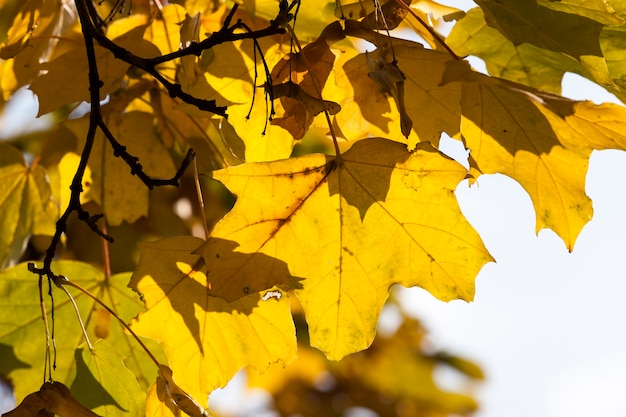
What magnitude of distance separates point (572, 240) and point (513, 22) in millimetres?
371

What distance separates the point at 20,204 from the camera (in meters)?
1.82

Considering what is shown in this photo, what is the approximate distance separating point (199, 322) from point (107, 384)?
0.18 metres

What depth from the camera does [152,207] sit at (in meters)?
3.18

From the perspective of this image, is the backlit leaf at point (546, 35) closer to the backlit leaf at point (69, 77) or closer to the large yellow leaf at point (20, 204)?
the backlit leaf at point (69, 77)

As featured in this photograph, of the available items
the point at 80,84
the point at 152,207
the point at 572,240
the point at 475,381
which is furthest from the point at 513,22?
the point at 475,381

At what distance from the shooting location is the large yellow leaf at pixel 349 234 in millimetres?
1269

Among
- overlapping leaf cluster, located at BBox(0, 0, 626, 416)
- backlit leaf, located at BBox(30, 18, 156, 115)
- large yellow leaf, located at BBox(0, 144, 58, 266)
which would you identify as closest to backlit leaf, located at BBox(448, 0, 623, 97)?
overlapping leaf cluster, located at BBox(0, 0, 626, 416)

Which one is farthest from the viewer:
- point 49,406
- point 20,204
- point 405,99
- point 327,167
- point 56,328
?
point 20,204

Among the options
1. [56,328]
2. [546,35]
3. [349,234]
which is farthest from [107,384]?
[546,35]

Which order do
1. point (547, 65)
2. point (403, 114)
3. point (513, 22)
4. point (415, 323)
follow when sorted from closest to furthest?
point (403, 114)
point (513, 22)
point (547, 65)
point (415, 323)

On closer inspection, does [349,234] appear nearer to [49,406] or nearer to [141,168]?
[141,168]

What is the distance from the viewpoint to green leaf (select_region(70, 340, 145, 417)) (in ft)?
4.52

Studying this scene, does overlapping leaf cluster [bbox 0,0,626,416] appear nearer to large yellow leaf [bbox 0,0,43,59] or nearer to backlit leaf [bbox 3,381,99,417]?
large yellow leaf [bbox 0,0,43,59]

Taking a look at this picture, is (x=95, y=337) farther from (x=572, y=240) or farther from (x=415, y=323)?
(x=415, y=323)
